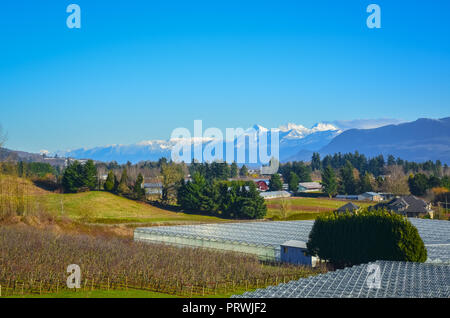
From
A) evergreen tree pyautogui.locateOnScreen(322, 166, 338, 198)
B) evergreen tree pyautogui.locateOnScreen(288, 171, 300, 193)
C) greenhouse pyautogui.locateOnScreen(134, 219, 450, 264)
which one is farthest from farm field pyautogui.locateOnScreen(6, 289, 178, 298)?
evergreen tree pyautogui.locateOnScreen(288, 171, 300, 193)

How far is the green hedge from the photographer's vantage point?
24109mm

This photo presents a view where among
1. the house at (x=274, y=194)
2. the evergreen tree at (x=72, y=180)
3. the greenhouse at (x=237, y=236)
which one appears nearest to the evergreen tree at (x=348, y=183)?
the house at (x=274, y=194)

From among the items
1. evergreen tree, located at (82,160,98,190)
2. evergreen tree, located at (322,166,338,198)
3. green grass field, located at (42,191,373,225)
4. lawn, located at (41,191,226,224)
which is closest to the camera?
green grass field, located at (42,191,373,225)

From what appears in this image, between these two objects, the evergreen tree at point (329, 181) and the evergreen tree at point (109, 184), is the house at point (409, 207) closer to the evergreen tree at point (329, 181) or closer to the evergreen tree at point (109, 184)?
the evergreen tree at point (329, 181)

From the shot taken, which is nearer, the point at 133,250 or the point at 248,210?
the point at 133,250

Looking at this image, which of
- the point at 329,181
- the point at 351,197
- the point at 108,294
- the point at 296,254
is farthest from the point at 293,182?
the point at 108,294

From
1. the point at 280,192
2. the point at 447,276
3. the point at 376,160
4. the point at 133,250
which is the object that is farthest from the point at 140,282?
the point at 376,160

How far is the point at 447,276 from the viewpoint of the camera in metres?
19.9

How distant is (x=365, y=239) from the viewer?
25.6 meters

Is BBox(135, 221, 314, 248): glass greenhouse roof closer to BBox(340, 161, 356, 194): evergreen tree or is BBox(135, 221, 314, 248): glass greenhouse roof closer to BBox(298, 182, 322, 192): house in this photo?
BBox(340, 161, 356, 194): evergreen tree

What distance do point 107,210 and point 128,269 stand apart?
34.9 m

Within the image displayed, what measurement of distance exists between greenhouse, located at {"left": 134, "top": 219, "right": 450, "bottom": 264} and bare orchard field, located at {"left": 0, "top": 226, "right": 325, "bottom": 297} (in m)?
1.30
